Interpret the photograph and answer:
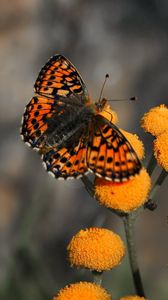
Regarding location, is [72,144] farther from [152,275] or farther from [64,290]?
[152,275]

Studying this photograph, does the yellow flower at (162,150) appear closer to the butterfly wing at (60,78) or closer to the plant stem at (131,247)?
the plant stem at (131,247)

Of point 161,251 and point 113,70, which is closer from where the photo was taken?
point 161,251

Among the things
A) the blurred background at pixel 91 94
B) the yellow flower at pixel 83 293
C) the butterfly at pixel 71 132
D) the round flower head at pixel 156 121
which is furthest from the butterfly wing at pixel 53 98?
the blurred background at pixel 91 94

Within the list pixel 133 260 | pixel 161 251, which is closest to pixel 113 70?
pixel 161 251

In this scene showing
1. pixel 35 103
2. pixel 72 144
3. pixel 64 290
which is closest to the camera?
pixel 64 290

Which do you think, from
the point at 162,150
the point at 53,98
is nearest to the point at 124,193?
the point at 162,150

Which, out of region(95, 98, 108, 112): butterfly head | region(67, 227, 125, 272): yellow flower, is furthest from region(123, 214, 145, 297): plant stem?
region(95, 98, 108, 112): butterfly head
